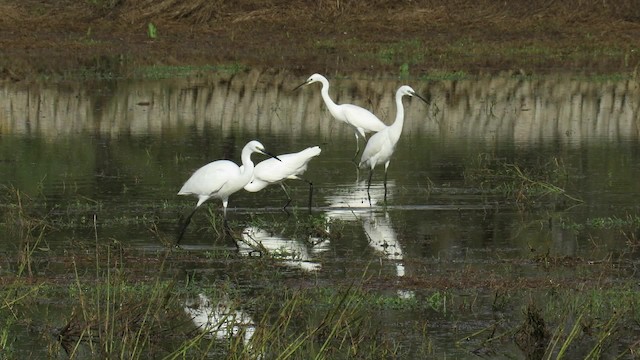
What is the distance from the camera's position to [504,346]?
24.5ft

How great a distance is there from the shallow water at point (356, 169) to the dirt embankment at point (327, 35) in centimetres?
220

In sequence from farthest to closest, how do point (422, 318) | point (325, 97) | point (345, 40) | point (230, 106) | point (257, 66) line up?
1. point (345, 40)
2. point (257, 66)
3. point (230, 106)
4. point (325, 97)
5. point (422, 318)

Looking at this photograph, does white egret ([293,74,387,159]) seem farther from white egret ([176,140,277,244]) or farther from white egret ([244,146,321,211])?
white egret ([176,140,277,244])

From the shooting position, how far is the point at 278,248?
10148 millimetres

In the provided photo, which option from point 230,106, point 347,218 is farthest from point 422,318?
point 230,106

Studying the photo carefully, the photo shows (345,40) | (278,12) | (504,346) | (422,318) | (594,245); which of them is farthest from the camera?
(278,12)

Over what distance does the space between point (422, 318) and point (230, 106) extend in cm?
1273

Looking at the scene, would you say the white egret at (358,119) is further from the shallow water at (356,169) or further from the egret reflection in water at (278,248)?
the egret reflection in water at (278,248)

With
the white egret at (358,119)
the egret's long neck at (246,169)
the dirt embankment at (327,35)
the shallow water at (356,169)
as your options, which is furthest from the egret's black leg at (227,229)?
the dirt embankment at (327,35)

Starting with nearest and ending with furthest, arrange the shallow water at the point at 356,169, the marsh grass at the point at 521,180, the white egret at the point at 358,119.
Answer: the shallow water at the point at 356,169, the marsh grass at the point at 521,180, the white egret at the point at 358,119

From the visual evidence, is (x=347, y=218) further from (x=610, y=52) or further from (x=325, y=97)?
(x=610, y=52)

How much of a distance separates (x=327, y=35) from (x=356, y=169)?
557 inches

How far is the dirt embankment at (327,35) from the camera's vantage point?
25531 mm

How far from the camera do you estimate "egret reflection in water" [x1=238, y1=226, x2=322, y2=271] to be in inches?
381
